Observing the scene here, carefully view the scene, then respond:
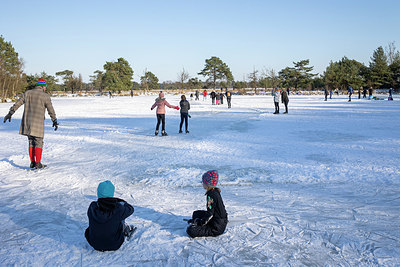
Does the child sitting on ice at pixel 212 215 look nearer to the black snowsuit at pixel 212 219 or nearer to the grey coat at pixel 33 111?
the black snowsuit at pixel 212 219

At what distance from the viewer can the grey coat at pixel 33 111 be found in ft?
17.4

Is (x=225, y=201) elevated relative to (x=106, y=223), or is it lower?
lower

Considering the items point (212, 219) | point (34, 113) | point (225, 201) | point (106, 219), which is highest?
point (34, 113)

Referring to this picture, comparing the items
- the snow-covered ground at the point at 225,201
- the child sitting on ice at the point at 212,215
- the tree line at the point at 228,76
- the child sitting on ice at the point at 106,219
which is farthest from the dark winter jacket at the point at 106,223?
the tree line at the point at 228,76

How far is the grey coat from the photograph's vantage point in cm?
530

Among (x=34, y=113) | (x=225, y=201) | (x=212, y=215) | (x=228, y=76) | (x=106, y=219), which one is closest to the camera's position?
(x=106, y=219)

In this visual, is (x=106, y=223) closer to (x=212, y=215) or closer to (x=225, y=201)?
(x=212, y=215)

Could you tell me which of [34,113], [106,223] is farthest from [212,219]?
[34,113]

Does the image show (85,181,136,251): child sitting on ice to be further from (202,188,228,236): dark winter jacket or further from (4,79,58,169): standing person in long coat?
(4,79,58,169): standing person in long coat

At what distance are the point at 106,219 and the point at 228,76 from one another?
87.7m

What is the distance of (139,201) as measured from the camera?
4.07 meters

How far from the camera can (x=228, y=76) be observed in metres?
88.0

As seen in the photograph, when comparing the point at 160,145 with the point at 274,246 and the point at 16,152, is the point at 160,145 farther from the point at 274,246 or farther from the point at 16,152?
the point at 274,246

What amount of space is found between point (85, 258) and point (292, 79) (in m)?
71.0
